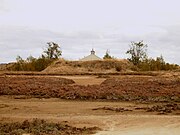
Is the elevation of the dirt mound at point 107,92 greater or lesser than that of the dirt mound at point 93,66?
lesser

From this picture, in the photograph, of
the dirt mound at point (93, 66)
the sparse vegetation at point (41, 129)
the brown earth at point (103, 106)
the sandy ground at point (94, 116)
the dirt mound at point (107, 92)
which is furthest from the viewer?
the dirt mound at point (93, 66)

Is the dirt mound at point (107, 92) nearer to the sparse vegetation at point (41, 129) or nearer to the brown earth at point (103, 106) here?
the brown earth at point (103, 106)

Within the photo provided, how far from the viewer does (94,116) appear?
1390cm

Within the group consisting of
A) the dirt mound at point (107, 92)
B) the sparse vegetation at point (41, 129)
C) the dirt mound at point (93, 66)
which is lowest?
the sparse vegetation at point (41, 129)

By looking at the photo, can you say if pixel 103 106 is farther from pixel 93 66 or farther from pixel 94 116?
pixel 93 66

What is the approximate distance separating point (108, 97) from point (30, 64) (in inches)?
1529

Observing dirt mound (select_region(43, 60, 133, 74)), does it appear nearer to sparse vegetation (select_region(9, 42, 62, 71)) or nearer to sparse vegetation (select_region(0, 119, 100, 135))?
sparse vegetation (select_region(9, 42, 62, 71))

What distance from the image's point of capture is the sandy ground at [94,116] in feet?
36.9

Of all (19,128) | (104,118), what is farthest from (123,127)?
(19,128)

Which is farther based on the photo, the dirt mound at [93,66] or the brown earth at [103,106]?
the dirt mound at [93,66]

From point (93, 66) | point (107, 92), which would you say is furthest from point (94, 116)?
point (93, 66)

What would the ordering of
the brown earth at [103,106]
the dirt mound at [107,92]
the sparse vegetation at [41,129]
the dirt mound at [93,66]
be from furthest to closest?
the dirt mound at [93,66], the dirt mound at [107,92], the brown earth at [103,106], the sparse vegetation at [41,129]

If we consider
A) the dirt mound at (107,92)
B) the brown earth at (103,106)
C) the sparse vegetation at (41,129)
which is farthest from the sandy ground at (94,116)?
the dirt mound at (107,92)

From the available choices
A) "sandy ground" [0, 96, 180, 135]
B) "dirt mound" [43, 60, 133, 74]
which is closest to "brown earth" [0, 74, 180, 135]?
"sandy ground" [0, 96, 180, 135]
